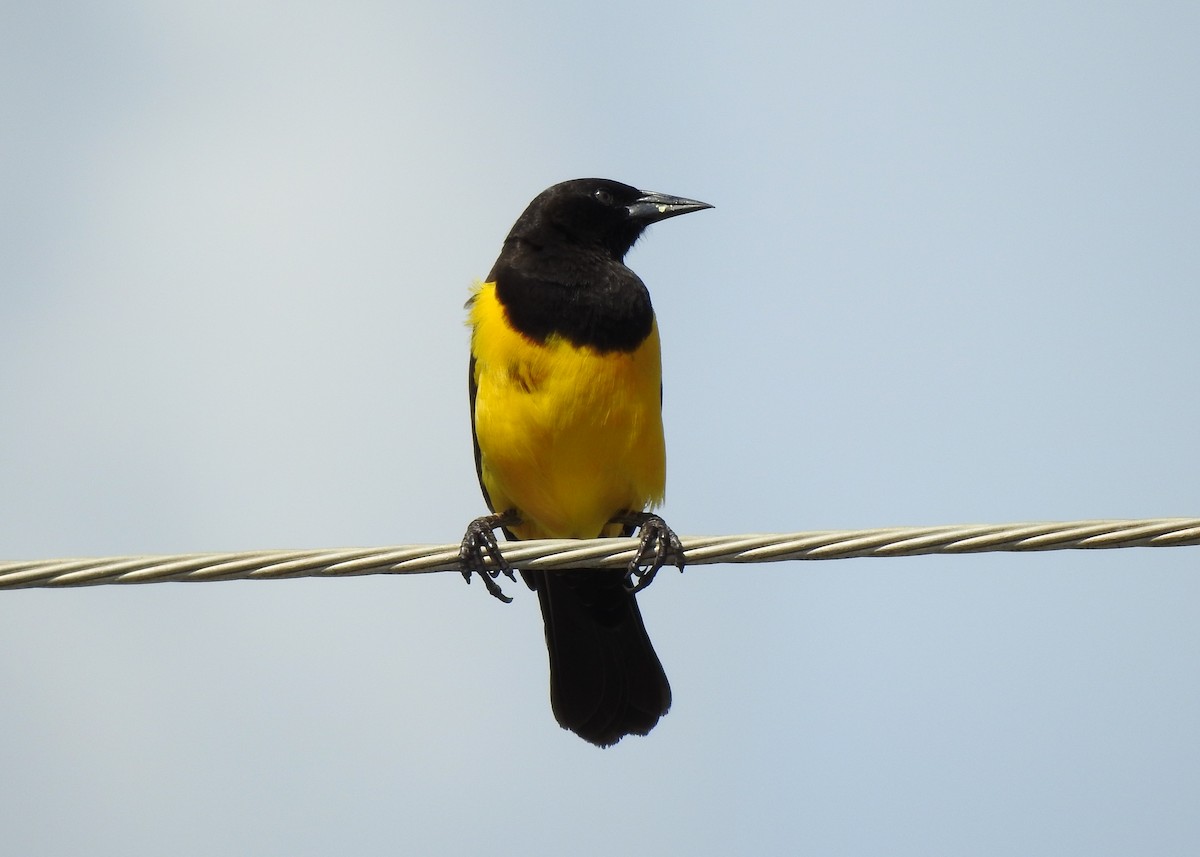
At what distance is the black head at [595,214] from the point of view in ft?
24.2

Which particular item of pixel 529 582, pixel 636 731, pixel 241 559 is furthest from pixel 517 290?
pixel 241 559

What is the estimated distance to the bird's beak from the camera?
25.3 feet

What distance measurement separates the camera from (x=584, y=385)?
642cm

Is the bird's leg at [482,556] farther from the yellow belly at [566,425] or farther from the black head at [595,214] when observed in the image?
the black head at [595,214]

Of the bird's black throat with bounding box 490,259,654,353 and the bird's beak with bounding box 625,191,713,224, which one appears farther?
the bird's beak with bounding box 625,191,713,224

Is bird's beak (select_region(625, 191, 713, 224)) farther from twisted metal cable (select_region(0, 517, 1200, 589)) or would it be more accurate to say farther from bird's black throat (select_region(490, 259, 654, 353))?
twisted metal cable (select_region(0, 517, 1200, 589))

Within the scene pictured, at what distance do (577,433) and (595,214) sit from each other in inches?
61.5

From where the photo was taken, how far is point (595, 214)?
24.7ft

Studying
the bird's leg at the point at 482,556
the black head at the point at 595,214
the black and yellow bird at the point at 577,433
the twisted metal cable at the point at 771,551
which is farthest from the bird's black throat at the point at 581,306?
the twisted metal cable at the point at 771,551

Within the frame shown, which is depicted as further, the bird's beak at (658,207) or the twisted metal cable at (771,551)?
the bird's beak at (658,207)

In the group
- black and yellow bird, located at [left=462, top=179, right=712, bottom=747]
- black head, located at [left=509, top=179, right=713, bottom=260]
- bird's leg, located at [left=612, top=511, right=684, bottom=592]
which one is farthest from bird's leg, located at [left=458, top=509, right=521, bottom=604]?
black head, located at [left=509, top=179, right=713, bottom=260]

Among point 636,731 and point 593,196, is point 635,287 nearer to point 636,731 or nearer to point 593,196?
point 593,196

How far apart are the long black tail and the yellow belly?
49 centimetres

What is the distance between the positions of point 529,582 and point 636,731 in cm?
91
